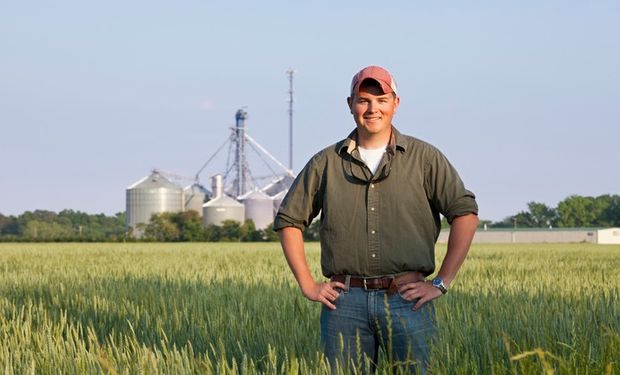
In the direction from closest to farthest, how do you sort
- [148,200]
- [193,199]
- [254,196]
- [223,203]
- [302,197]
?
[302,197]
[223,203]
[148,200]
[254,196]
[193,199]

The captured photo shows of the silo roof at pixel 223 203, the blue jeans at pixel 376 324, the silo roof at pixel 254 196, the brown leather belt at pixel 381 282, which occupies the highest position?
the silo roof at pixel 254 196

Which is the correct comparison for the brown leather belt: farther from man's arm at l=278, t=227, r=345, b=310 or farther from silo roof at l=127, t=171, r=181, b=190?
silo roof at l=127, t=171, r=181, b=190

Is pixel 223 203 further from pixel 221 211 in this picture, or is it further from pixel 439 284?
pixel 439 284

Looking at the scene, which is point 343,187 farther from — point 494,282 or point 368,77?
point 494,282

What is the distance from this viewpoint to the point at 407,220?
3.57 meters

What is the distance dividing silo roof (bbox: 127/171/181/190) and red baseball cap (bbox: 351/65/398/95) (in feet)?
269

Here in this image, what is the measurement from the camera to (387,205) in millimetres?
3576

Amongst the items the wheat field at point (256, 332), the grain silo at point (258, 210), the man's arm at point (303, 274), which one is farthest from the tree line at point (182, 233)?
the man's arm at point (303, 274)

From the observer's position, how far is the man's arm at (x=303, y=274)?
346 centimetres

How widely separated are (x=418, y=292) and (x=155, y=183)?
83.0 metres

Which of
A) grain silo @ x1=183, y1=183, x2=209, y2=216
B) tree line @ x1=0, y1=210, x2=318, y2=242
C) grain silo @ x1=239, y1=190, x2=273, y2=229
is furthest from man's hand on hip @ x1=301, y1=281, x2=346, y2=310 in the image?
grain silo @ x1=183, y1=183, x2=209, y2=216

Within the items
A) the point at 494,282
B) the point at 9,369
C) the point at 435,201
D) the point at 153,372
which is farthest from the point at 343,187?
the point at 494,282

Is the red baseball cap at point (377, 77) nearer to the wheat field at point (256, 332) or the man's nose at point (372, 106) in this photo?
the man's nose at point (372, 106)

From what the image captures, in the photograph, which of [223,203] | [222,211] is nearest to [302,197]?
[222,211]
